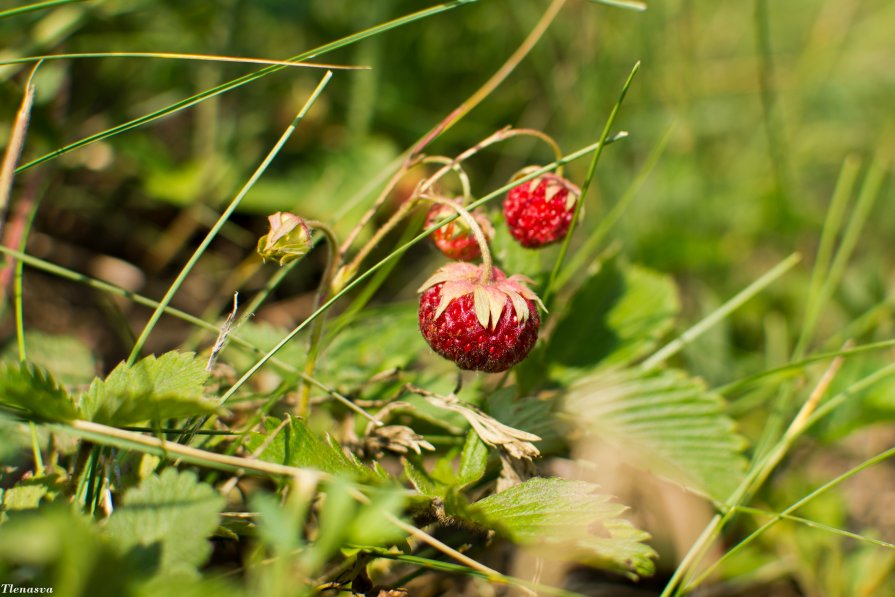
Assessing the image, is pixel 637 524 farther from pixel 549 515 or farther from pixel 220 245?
pixel 220 245

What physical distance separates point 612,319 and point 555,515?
23.8 inches

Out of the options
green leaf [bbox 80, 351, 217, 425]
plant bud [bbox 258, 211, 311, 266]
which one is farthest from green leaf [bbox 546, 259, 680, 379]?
green leaf [bbox 80, 351, 217, 425]

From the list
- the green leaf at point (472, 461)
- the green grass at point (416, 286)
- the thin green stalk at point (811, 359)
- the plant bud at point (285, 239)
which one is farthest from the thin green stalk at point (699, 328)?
the plant bud at point (285, 239)

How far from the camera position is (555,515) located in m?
1.04

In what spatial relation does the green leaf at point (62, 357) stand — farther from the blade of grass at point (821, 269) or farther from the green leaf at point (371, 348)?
the blade of grass at point (821, 269)

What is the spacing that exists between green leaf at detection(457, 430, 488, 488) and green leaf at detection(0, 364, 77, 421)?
1.79 feet

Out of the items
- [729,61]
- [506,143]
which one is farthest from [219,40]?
[729,61]

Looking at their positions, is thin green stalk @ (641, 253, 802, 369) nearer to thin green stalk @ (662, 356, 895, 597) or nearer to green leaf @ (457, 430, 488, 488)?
thin green stalk @ (662, 356, 895, 597)

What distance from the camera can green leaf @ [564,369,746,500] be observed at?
1.39m

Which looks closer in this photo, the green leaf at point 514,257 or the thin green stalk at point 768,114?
the green leaf at point 514,257

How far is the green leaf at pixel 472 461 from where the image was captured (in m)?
1.09

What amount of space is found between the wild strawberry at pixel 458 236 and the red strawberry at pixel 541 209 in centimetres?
7

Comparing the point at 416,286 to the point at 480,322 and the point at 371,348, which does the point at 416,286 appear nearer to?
the point at 371,348

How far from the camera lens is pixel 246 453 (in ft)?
3.92
